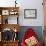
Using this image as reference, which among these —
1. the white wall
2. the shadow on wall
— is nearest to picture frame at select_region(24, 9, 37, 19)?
the white wall

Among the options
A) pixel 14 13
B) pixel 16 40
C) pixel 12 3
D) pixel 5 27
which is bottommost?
pixel 16 40

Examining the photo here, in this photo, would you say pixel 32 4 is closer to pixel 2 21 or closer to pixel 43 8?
pixel 43 8

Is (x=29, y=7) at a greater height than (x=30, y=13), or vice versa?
(x=29, y=7)

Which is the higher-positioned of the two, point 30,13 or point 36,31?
point 30,13

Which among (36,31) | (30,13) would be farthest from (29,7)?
(36,31)

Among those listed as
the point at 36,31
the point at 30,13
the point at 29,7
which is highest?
the point at 29,7

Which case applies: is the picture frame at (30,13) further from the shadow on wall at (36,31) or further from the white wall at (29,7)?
the shadow on wall at (36,31)

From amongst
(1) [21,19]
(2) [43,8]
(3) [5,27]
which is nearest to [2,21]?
(3) [5,27]

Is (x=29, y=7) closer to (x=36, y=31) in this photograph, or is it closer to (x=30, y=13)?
(x=30, y=13)

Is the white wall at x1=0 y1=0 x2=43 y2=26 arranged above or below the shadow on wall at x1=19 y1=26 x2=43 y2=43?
above

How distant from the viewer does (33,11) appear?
5.61m

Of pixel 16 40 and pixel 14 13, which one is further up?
pixel 14 13

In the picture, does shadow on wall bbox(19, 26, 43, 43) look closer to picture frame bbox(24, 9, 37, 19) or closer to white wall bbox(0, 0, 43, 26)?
white wall bbox(0, 0, 43, 26)

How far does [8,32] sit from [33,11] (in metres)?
1.18
